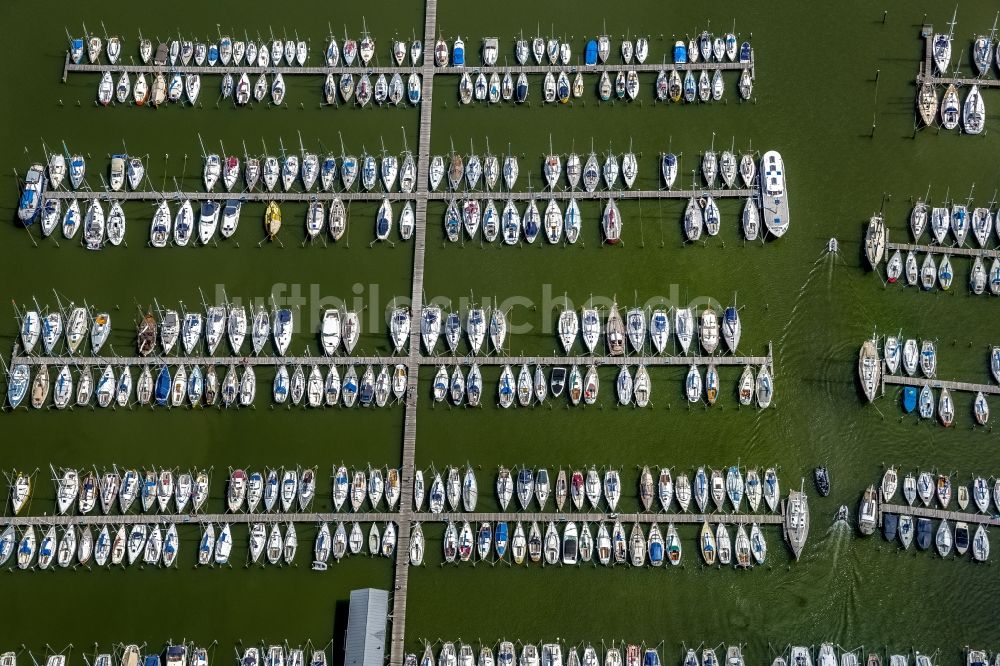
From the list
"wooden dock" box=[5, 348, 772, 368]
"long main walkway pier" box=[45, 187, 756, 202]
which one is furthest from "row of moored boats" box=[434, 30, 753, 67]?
"wooden dock" box=[5, 348, 772, 368]

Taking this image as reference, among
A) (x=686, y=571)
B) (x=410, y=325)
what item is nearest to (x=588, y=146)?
(x=410, y=325)

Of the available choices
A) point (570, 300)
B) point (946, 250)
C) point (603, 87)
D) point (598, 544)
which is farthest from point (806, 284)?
point (598, 544)

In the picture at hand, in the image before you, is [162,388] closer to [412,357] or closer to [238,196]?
[238,196]

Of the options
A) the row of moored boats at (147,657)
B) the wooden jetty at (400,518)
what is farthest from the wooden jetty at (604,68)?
the row of moored boats at (147,657)

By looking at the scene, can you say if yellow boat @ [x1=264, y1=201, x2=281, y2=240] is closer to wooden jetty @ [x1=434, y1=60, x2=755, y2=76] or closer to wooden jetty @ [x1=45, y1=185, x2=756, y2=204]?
wooden jetty @ [x1=45, y1=185, x2=756, y2=204]

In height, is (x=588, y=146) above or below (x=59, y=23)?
below

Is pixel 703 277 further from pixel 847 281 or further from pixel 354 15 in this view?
pixel 354 15

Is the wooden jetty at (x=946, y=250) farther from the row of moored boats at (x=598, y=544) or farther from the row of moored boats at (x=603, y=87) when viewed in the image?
the row of moored boats at (x=598, y=544)
